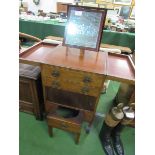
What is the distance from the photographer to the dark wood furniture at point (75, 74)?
1166 mm

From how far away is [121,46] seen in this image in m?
2.82

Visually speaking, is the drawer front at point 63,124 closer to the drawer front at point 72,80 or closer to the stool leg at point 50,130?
the stool leg at point 50,130

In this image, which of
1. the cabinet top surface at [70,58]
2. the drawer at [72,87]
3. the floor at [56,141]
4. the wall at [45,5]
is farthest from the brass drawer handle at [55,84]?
the wall at [45,5]

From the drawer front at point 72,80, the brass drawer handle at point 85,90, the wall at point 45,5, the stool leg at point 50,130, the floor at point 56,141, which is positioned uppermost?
the wall at point 45,5

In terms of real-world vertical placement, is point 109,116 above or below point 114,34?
below

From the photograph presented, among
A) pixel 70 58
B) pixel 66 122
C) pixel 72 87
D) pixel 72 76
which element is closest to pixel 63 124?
pixel 66 122

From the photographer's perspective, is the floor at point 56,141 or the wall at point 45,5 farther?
the wall at point 45,5

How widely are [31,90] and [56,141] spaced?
0.53m

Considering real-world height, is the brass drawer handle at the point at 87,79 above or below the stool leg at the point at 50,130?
above
